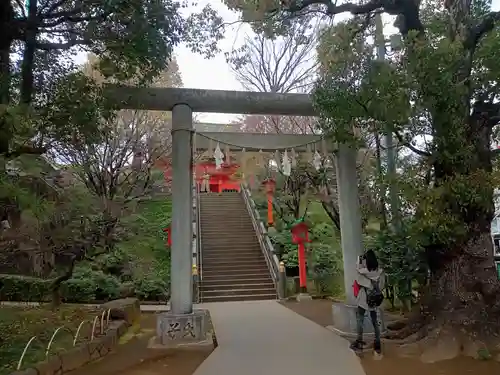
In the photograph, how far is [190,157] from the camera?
293 inches

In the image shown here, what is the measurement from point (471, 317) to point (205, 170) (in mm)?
17476

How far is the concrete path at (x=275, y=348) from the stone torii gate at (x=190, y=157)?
852 millimetres

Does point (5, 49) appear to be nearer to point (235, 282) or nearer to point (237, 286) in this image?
point (237, 286)

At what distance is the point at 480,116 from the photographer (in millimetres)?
5926

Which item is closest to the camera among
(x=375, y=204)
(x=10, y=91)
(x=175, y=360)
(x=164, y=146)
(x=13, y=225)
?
(x=10, y=91)

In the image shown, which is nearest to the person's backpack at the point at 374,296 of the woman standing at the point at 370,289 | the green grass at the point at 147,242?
the woman standing at the point at 370,289

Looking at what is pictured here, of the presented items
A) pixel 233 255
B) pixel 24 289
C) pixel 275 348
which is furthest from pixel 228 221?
pixel 275 348

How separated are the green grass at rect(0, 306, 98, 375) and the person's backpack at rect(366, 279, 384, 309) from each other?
4387 mm

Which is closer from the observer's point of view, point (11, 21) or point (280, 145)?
point (11, 21)

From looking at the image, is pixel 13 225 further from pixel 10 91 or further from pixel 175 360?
pixel 175 360

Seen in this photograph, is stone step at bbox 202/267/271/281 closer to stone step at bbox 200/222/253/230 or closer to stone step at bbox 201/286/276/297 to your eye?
stone step at bbox 201/286/276/297

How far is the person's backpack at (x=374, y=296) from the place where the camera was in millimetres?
5778

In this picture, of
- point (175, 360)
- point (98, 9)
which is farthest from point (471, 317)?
point (98, 9)

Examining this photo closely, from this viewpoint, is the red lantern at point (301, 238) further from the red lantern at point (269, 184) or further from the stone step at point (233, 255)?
the red lantern at point (269, 184)
